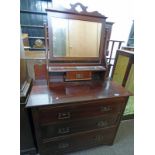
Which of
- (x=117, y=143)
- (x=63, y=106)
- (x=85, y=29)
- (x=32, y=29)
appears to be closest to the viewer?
(x=63, y=106)

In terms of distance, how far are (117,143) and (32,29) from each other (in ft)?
12.5

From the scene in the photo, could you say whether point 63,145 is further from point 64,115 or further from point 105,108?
point 105,108

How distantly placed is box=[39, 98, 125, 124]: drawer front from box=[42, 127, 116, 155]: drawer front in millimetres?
263

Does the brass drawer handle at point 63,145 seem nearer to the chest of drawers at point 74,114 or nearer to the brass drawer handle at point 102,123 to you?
the chest of drawers at point 74,114

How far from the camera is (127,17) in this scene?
2.99 m

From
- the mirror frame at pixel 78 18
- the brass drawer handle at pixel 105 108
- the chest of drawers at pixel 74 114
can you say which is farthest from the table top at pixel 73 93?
the mirror frame at pixel 78 18

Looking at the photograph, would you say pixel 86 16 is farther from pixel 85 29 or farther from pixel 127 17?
pixel 127 17

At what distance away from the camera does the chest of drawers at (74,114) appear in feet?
3.18

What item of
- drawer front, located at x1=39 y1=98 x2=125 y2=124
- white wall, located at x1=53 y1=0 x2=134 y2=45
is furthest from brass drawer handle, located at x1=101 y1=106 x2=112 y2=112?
white wall, located at x1=53 y1=0 x2=134 y2=45

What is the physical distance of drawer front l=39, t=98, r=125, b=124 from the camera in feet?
3.19

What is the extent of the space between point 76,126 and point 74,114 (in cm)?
16
